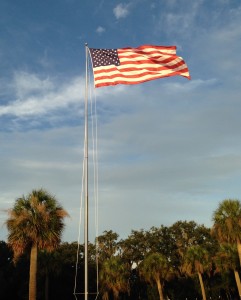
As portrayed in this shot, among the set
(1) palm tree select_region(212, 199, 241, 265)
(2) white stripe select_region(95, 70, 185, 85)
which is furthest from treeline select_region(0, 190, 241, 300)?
(2) white stripe select_region(95, 70, 185, 85)

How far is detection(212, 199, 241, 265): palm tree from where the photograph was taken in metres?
32.6

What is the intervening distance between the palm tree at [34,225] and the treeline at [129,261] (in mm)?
60

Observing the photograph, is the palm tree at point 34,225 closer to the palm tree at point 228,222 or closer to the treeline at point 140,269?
the palm tree at point 228,222

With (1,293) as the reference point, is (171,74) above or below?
above

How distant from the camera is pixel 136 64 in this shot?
16219mm

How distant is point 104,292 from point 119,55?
4426 cm

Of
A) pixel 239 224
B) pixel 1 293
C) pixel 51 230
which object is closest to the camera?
pixel 51 230

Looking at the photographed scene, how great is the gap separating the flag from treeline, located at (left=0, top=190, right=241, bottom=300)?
8.37 m

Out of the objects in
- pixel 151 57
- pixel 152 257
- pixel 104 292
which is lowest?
pixel 104 292

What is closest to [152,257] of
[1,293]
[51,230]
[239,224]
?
[239,224]

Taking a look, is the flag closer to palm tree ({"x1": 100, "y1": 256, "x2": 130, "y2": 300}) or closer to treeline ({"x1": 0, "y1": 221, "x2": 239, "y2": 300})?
treeline ({"x1": 0, "y1": 221, "x2": 239, "y2": 300})

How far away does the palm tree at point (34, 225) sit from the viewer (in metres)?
22.0

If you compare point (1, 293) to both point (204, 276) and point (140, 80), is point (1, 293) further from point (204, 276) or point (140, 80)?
point (140, 80)

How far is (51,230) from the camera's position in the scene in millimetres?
22422
